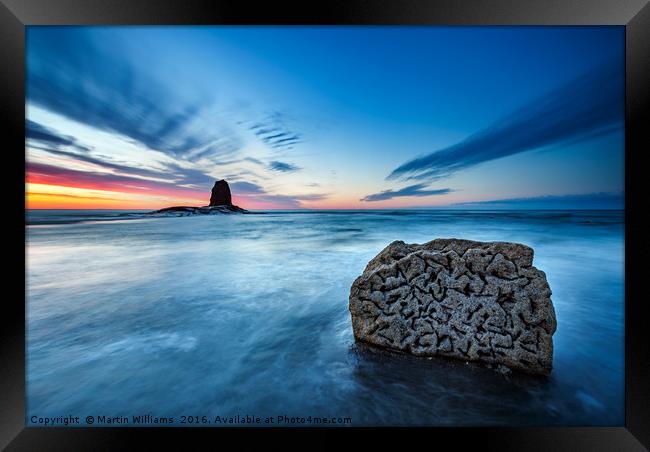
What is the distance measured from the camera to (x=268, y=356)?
91.0 inches

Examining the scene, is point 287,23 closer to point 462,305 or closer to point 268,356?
point 462,305

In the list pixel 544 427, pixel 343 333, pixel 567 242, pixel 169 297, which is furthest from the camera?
pixel 567 242

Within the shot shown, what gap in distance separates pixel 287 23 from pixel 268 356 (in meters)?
2.85

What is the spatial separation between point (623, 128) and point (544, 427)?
2342 millimetres

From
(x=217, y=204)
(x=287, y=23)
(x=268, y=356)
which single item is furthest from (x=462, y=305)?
(x=217, y=204)

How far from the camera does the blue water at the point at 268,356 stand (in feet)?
5.97

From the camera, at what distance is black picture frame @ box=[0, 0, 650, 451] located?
6.37 feet

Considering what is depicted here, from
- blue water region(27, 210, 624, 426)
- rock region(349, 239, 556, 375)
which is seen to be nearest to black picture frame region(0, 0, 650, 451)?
blue water region(27, 210, 624, 426)

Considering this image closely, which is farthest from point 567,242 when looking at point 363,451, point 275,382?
point 275,382

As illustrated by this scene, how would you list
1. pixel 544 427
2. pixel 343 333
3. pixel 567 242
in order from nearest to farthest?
pixel 544 427 → pixel 343 333 → pixel 567 242

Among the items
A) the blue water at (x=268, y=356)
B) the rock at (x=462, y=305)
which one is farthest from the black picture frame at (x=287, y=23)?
the rock at (x=462, y=305)
